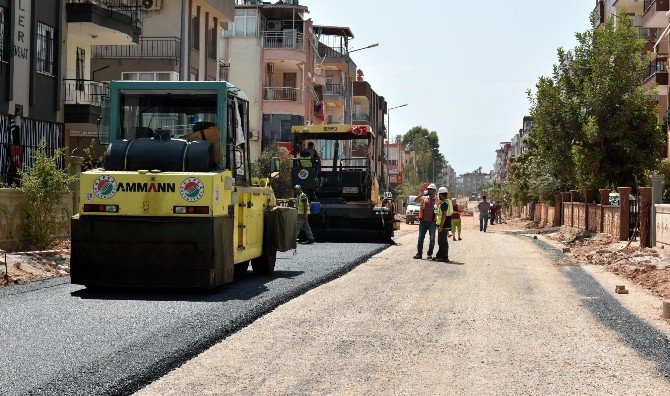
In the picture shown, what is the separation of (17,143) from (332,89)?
52.6m

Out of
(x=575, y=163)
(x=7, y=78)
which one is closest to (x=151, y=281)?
(x=7, y=78)

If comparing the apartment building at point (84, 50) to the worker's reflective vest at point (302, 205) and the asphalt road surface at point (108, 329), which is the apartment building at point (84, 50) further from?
the asphalt road surface at point (108, 329)

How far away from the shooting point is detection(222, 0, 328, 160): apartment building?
53656 millimetres

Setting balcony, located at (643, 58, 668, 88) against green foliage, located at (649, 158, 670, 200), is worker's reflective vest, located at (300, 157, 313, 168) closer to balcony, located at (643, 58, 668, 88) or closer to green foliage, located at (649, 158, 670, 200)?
green foliage, located at (649, 158, 670, 200)

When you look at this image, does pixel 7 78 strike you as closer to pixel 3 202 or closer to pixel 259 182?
pixel 3 202

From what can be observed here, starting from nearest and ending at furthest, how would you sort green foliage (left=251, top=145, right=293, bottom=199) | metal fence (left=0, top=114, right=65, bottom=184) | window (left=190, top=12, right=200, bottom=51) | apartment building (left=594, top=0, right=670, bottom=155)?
metal fence (left=0, top=114, right=65, bottom=184) → window (left=190, top=12, right=200, bottom=51) → green foliage (left=251, top=145, right=293, bottom=199) → apartment building (left=594, top=0, right=670, bottom=155)

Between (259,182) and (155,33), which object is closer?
(259,182)

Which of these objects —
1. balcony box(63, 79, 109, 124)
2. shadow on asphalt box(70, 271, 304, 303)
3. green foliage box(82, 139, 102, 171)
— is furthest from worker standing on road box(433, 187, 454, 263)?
balcony box(63, 79, 109, 124)

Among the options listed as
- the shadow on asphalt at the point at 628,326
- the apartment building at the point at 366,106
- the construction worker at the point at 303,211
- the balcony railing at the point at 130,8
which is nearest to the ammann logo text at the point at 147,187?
the shadow on asphalt at the point at 628,326

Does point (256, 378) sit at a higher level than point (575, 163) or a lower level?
lower

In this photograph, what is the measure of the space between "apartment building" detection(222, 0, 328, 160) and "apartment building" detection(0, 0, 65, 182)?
81.4 ft

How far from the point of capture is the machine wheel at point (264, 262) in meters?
16.2

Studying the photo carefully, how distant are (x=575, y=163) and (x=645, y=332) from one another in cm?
2861

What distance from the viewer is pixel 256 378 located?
7770 millimetres
